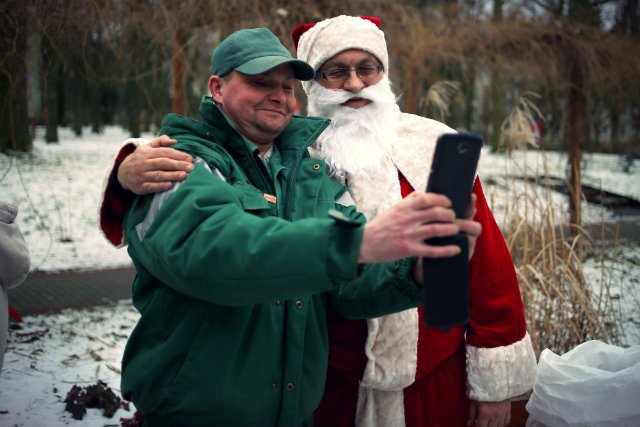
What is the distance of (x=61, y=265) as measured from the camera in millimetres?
6711

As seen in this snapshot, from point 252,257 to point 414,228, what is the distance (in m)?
0.34

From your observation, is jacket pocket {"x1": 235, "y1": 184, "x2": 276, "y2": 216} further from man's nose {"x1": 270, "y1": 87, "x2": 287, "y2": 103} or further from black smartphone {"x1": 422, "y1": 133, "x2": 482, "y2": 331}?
black smartphone {"x1": 422, "y1": 133, "x2": 482, "y2": 331}

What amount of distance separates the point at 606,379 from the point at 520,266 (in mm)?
1888

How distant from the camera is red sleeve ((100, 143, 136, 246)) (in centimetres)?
172

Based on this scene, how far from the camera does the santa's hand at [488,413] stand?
2113mm

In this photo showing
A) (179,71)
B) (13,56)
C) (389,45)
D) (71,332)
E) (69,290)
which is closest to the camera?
(13,56)

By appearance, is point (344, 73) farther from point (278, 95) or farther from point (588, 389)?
point (588, 389)

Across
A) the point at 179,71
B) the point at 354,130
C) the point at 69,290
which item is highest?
the point at 179,71

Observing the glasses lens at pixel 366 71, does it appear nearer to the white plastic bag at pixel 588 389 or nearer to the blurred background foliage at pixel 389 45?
Answer: the white plastic bag at pixel 588 389

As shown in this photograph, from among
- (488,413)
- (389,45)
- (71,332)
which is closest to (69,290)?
(71,332)

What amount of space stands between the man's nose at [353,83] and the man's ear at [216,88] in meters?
0.59

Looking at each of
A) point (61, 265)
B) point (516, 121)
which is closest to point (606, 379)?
point (516, 121)

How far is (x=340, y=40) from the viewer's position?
217 centimetres

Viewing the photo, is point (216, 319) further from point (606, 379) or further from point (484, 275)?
point (606, 379)
